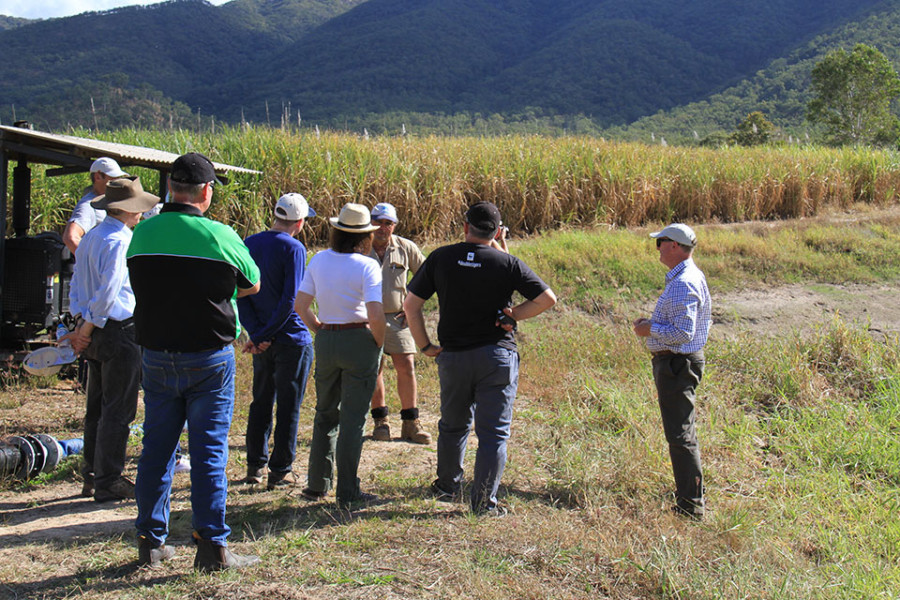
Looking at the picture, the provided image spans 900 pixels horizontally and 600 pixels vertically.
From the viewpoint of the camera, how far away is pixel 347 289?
187 inches

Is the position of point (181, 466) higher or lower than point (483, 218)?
lower

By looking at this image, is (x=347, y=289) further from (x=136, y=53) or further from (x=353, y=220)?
(x=136, y=53)

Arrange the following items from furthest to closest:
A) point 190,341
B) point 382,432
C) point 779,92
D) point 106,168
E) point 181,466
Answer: point 779,92 → point 382,432 → point 106,168 → point 181,466 → point 190,341

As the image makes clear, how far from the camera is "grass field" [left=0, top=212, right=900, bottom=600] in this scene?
3.99 metres

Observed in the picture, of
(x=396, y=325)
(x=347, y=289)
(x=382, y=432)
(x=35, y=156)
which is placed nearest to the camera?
(x=347, y=289)

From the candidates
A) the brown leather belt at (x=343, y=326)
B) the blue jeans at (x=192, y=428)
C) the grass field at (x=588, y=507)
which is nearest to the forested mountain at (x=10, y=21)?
the grass field at (x=588, y=507)

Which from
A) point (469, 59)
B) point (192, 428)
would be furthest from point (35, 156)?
point (469, 59)

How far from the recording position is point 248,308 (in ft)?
17.1

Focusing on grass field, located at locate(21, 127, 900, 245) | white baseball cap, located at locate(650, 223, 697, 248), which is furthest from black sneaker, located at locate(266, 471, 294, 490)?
grass field, located at locate(21, 127, 900, 245)

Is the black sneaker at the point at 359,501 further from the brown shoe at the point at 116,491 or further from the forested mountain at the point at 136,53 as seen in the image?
the forested mountain at the point at 136,53

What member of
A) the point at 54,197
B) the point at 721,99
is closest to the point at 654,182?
the point at 54,197

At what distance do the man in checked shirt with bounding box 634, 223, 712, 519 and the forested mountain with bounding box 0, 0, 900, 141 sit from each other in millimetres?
59690

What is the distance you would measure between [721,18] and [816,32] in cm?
1756

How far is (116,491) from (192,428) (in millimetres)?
1586
